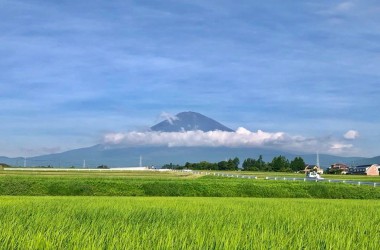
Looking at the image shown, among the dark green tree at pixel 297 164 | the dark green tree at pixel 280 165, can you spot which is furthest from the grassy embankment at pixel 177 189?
the dark green tree at pixel 297 164

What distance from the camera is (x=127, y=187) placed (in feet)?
138

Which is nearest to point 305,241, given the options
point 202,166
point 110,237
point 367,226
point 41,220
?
point 110,237

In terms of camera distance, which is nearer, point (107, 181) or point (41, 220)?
point (41, 220)

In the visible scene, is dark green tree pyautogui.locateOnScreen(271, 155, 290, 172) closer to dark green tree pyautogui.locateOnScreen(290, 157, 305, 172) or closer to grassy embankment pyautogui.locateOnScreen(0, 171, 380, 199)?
dark green tree pyautogui.locateOnScreen(290, 157, 305, 172)

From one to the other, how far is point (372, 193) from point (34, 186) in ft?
85.9

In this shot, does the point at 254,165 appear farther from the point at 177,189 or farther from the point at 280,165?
the point at 177,189

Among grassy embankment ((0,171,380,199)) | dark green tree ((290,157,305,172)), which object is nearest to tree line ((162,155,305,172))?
dark green tree ((290,157,305,172))

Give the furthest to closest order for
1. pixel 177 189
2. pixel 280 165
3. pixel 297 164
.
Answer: pixel 297 164, pixel 280 165, pixel 177 189

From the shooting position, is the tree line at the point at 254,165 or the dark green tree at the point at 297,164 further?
the dark green tree at the point at 297,164

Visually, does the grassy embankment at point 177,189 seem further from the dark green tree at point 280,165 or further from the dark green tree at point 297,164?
the dark green tree at point 297,164

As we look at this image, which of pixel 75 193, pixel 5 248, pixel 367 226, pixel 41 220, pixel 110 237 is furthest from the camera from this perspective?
pixel 75 193

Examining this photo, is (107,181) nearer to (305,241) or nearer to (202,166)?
(305,241)

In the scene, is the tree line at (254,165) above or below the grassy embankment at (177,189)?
above

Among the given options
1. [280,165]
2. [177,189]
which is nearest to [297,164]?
[280,165]
